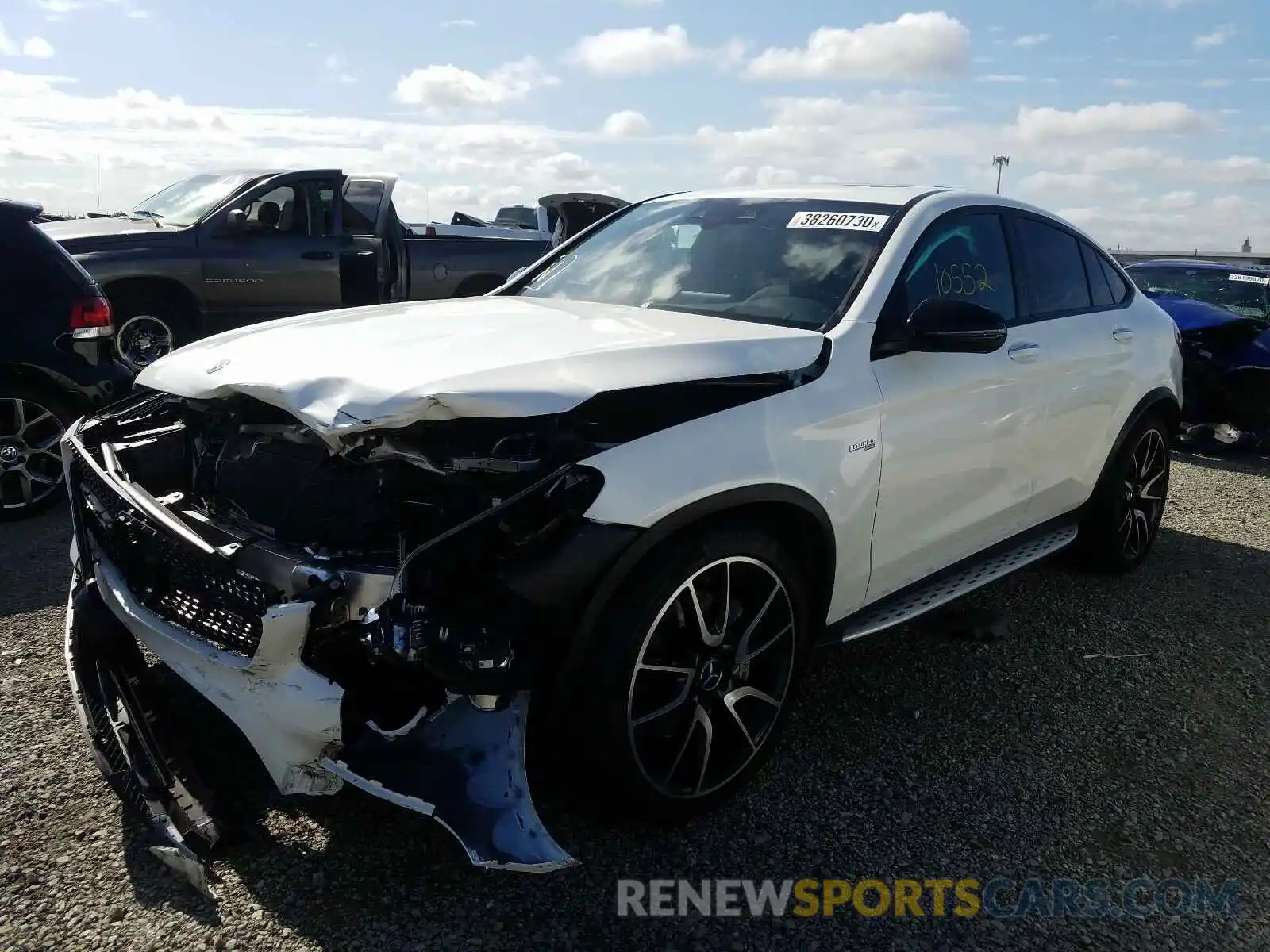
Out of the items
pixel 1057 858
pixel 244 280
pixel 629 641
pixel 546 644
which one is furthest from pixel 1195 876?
pixel 244 280

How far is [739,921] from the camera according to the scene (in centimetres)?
249

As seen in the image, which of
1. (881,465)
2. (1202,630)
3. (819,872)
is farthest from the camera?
(1202,630)

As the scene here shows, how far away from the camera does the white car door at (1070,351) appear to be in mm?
4094

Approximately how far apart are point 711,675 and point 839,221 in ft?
5.96

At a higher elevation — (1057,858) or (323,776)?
(323,776)

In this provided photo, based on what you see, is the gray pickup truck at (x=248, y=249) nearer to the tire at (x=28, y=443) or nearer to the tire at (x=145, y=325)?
the tire at (x=145, y=325)

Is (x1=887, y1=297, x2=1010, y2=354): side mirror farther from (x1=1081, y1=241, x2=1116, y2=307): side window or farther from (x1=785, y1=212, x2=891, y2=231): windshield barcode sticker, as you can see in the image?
(x1=1081, y1=241, x2=1116, y2=307): side window

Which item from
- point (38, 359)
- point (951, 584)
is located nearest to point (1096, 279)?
point (951, 584)

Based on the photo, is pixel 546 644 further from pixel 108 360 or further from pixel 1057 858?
pixel 108 360

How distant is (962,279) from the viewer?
3756mm

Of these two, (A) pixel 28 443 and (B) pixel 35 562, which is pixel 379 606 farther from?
(A) pixel 28 443

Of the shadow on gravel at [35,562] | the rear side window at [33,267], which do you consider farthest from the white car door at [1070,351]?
the rear side window at [33,267]

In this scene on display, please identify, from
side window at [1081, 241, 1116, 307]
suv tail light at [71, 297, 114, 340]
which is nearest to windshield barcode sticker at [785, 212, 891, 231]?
side window at [1081, 241, 1116, 307]

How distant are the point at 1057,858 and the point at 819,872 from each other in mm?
704
